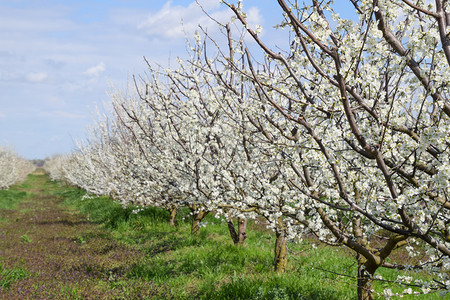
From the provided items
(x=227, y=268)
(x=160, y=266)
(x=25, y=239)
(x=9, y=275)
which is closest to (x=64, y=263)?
(x=9, y=275)

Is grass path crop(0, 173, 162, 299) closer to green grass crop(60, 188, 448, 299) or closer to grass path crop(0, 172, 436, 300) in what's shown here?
grass path crop(0, 172, 436, 300)

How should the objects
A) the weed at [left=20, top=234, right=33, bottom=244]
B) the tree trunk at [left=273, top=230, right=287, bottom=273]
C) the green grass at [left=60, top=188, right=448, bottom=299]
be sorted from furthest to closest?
the weed at [left=20, top=234, right=33, bottom=244] → the tree trunk at [left=273, top=230, right=287, bottom=273] → the green grass at [left=60, top=188, right=448, bottom=299]

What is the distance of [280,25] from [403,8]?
1.28 m

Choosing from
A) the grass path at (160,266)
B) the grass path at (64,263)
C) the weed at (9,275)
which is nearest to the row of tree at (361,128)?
the grass path at (160,266)

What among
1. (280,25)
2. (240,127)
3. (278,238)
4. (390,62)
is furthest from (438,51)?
(278,238)

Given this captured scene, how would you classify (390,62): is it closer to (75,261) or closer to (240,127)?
(240,127)

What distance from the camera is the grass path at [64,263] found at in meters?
7.70

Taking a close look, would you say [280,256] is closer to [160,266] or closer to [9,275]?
[160,266]

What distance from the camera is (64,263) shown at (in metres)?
10.3

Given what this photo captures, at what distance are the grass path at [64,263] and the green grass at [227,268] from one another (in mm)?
515

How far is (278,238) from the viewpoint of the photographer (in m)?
8.55

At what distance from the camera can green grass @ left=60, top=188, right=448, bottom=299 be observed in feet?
23.4

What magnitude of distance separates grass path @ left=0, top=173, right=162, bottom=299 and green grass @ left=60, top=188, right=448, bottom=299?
51cm

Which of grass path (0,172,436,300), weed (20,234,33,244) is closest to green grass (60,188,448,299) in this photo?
grass path (0,172,436,300)
